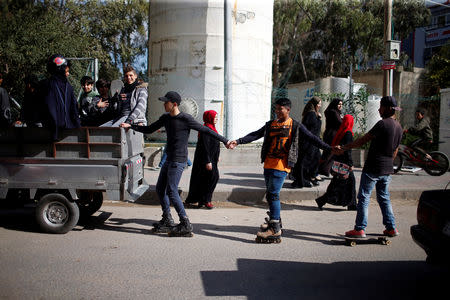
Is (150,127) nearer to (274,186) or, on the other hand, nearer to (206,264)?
(274,186)

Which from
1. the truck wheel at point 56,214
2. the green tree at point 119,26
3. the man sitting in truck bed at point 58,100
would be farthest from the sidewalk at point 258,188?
the green tree at point 119,26

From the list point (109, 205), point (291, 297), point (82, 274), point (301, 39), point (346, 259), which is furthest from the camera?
point (301, 39)

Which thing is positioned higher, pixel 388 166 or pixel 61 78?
pixel 61 78

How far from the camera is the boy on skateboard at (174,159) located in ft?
16.7

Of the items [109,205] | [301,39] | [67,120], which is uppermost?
[301,39]

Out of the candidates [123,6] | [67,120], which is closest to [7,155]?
[67,120]

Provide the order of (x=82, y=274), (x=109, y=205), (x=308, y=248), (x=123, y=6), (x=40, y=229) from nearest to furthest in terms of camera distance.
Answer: (x=82, y=274), (x=308, y=248), (x=40, y=229), (x=109, y=205), (x=123, y=6)

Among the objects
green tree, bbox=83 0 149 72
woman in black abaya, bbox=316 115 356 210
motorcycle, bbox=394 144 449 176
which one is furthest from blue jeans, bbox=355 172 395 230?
green tree, bbox=83 0 149 72

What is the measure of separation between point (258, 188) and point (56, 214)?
155 inches

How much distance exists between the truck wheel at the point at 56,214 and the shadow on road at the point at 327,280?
2.16 m

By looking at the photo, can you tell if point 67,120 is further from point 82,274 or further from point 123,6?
point 123,6

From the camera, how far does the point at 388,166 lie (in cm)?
480

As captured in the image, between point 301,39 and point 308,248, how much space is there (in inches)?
1096

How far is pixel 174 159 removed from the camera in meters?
5.11
